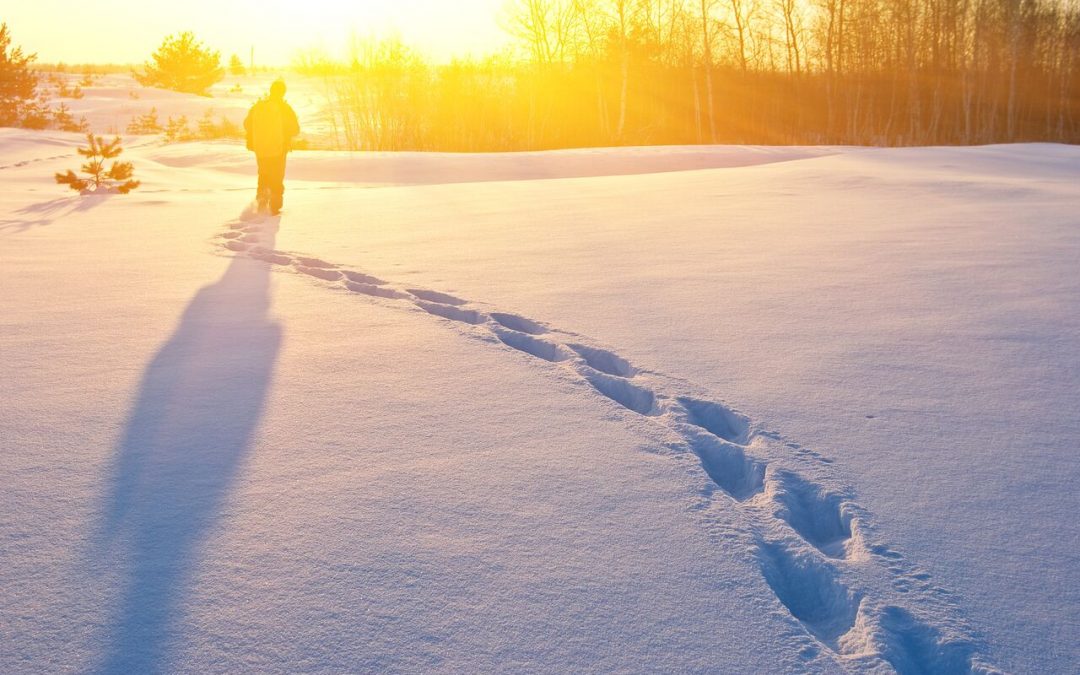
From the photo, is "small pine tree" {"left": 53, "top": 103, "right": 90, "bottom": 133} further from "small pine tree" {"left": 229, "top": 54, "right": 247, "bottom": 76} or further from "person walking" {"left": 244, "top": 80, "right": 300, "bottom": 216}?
"small pine tree" {"left": 229, "top": 54, "right": 247, "bottom": 76}

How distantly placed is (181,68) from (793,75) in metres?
25.7

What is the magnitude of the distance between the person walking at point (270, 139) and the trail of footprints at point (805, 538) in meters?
5.57

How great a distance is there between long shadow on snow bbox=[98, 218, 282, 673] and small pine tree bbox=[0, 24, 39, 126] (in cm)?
2137

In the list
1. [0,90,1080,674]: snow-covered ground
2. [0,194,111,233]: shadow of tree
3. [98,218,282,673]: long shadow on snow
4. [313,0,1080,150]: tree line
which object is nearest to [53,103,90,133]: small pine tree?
[313,0,1080,150]: tree line

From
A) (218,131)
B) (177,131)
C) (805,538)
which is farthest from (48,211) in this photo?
(177,131)

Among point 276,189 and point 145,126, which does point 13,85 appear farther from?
point 276,189

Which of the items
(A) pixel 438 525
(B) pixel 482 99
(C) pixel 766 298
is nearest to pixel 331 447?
(A) pixel 438 525

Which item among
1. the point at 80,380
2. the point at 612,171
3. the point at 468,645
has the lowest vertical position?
the point at 468,645

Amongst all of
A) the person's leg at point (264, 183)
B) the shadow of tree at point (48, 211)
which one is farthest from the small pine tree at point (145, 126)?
the person's leg at point (264, 183)

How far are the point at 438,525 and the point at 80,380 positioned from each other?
1760 mm

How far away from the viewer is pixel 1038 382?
261cm

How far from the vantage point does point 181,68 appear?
3453cm

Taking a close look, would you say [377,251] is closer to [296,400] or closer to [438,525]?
[296,400]

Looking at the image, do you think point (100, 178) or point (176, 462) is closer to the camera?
point (176, 462)
